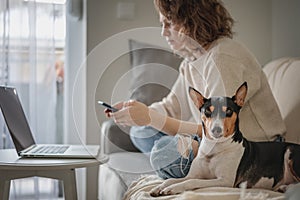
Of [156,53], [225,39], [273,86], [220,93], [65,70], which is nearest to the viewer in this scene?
[220,93]

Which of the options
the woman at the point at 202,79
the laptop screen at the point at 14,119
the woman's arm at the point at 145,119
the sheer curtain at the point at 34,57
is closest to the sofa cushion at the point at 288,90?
the woman at the point at 202,79

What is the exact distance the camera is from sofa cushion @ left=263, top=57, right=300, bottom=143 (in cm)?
146

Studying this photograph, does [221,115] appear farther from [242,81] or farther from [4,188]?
[4,188]

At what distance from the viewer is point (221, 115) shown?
1055 mm

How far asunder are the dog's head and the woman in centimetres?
6

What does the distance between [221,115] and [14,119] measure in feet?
2.42

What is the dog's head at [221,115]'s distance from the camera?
1058 millimetres

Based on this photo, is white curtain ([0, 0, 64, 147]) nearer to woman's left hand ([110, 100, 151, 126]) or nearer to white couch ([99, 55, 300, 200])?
white couch ([99, 55, 300, 200])

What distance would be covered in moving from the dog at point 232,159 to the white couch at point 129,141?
321 millimetres

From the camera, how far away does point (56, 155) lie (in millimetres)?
1334

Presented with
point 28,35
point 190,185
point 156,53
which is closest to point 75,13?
point 28,35

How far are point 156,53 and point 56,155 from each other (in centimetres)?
98

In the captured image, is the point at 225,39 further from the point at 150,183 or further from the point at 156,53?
the point at 156,53

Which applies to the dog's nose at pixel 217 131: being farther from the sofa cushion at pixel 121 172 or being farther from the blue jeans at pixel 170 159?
the sofa cushion at pixel 121 172
